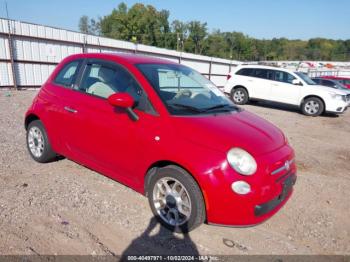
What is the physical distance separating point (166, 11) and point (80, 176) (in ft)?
293

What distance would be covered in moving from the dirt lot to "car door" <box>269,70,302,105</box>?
7.46 metres

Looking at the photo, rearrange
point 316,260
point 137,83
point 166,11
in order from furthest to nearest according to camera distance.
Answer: point 166,11
point 137,83
point 316,260

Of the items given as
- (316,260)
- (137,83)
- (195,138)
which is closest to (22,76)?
(137,83)

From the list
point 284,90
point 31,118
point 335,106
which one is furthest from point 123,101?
point 335,106

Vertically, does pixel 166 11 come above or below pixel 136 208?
above

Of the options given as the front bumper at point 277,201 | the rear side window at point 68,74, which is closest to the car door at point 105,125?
the rear side window at point 68,74

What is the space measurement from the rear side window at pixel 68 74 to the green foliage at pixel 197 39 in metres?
72.4

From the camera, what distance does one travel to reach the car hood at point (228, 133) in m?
2.64

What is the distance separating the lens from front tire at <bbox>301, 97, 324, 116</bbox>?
11.2m

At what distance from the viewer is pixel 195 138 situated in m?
2.65

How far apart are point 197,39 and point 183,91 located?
303 ft

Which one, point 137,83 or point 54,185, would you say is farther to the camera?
point 54,185

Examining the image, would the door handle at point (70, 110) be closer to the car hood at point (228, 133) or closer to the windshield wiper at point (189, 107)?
the windshield wiper at point (189, 107)

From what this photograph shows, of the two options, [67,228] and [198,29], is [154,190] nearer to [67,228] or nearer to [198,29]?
[67,228]
